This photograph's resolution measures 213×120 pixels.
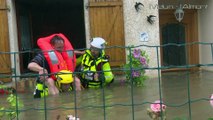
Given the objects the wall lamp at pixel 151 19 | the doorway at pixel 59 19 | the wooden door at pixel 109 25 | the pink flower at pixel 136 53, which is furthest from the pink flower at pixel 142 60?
the doorway at pixel 59 19

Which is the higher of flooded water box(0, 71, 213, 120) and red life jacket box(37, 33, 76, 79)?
red life jacket box(37, 33, 76, 79)

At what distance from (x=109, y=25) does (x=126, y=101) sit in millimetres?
3017

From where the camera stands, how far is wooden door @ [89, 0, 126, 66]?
27.7ft

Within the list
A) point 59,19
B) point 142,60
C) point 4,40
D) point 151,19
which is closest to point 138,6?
point 151,19

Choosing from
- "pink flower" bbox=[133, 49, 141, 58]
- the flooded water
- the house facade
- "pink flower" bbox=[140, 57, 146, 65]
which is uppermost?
the house facade

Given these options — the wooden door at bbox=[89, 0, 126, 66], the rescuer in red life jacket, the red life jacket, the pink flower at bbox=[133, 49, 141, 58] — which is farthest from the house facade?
the rescuer in red life jacket

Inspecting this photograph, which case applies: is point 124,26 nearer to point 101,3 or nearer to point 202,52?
point 101,3

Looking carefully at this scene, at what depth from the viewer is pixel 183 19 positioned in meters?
10.3

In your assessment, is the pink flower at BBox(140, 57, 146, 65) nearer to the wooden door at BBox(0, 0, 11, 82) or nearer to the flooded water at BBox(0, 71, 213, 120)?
the flooded water at BBox(0, 71, 213, 120)

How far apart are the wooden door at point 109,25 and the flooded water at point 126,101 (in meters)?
0.51

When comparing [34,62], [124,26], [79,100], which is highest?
[124,26]

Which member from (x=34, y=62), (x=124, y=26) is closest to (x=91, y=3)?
(x=124, y=26)

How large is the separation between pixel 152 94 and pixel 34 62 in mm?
1872

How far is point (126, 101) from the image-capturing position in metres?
5.66
